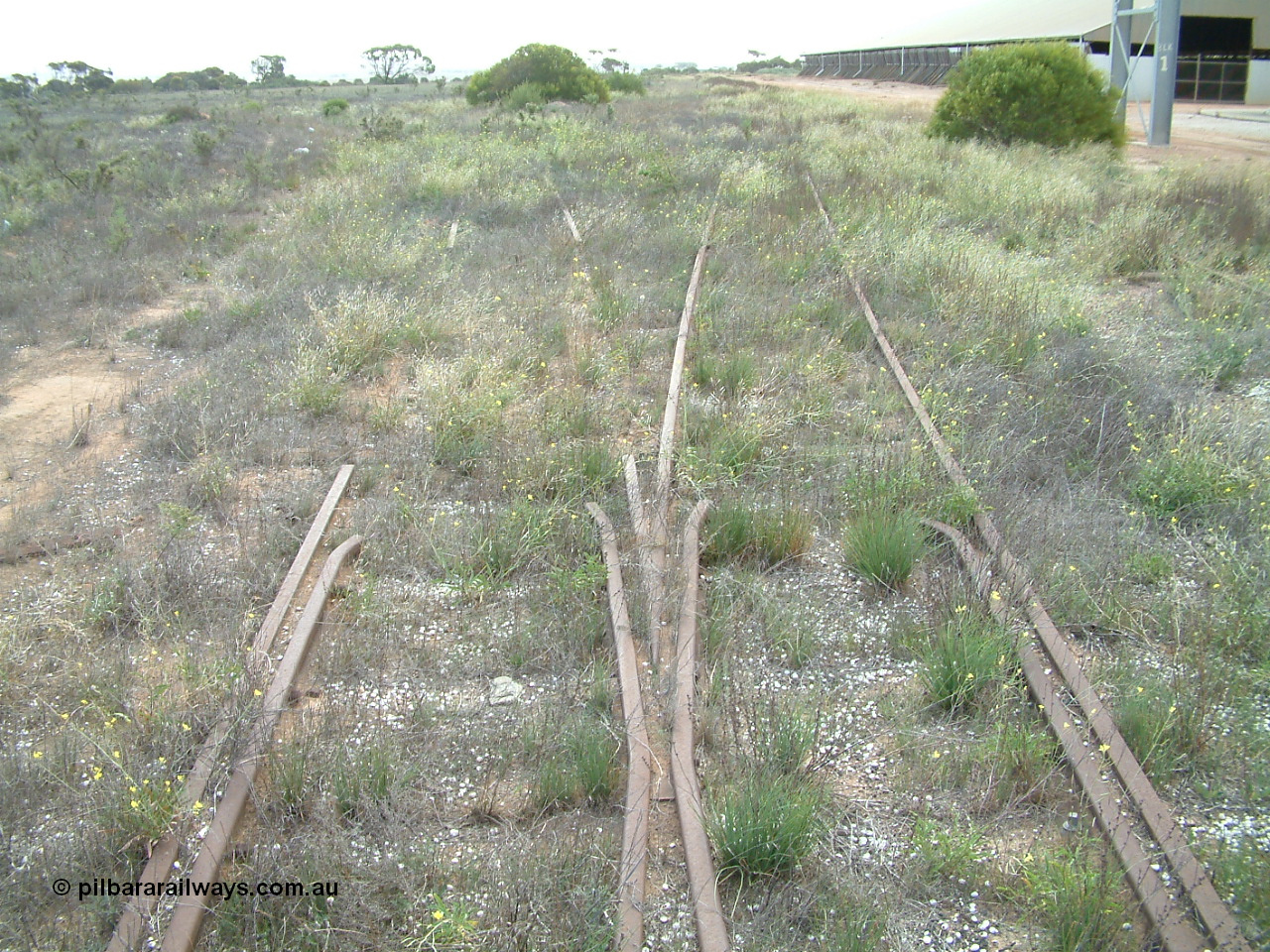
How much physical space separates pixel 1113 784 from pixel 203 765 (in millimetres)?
3227

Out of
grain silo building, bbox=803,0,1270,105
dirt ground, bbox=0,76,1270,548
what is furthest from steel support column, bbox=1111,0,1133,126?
dirt ground, bbox=0,76,1270,548

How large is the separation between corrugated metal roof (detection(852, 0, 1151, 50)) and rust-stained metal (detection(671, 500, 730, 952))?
35096mm

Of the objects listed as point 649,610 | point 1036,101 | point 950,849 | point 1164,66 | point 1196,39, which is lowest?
point 950,849

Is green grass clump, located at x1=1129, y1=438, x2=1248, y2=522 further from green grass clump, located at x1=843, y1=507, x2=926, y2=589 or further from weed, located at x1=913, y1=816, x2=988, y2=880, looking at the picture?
weed, located at x1=913, y1=816, x2=988, y2=880

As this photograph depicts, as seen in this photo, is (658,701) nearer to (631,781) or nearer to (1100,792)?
(631,781)

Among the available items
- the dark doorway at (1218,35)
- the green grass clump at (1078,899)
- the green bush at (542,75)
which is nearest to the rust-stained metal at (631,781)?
the green grass clump at (1078,899)

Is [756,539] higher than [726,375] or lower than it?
lower

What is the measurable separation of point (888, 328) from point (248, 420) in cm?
538

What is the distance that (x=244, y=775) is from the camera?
3312 millimetres

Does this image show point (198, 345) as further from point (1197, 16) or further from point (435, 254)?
point (1197, 16)

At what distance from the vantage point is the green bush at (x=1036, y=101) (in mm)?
19078

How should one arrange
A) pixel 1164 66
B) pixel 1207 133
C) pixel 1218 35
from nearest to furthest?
pixel 1164 66 → pixel 1207 133 → pixel 1218 35

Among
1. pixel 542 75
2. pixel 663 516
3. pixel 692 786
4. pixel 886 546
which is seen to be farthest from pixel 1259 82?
pixel 692 786

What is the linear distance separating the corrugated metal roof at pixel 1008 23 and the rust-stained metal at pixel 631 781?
35126 millimetres
